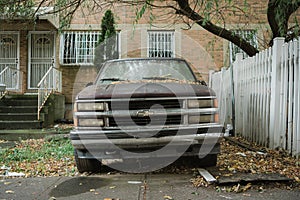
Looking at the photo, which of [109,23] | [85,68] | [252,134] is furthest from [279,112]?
[85,68]

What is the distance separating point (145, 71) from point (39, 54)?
8806mm

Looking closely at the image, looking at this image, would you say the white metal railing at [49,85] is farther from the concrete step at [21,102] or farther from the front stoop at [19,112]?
the concrete step at [21,102]

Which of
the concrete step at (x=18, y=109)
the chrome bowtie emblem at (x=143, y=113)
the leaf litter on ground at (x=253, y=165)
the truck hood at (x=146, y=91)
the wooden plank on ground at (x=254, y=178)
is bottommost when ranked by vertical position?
the leaf litter on ground at (x=253, y=165)

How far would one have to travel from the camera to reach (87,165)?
4.45 meters

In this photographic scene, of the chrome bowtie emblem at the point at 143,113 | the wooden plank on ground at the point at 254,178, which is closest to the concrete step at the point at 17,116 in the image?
the chrome bowtie emblem at the point at 143,113

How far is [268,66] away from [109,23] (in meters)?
6.87

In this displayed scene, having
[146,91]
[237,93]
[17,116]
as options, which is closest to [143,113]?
[146,91]

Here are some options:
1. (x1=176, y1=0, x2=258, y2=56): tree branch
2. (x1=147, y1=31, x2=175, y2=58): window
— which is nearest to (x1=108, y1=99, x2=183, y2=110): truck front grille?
(x1=176, y1=0, x2=258, y2=56): tree branch

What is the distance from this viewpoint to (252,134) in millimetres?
6633

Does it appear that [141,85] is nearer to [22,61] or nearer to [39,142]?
[39,142]

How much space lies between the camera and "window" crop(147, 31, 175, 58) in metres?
12.3

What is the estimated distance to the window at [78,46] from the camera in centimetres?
1229

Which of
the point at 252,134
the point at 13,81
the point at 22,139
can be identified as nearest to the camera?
the point at 252,134

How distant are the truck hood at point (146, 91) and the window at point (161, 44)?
320 inches
